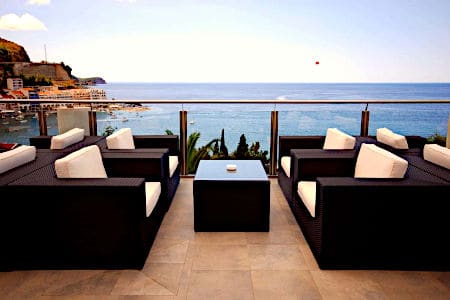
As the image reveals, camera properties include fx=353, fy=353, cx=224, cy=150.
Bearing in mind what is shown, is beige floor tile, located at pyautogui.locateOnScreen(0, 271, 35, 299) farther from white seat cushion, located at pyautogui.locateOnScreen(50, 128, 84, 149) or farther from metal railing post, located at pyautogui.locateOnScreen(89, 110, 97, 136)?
metal railing post, located at pyautogui.locateOnScreen(89, 110, 97, 136)

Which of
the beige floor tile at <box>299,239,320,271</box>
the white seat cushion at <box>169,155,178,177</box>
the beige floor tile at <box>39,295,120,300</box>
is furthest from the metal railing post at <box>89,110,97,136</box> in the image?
the beige floor tile at <box>299,239,320,271</box>


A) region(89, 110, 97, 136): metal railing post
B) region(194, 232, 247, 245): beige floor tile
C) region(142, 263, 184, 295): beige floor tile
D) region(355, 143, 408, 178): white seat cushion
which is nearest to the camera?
region(142, 263, 184, 295): beige floor tile

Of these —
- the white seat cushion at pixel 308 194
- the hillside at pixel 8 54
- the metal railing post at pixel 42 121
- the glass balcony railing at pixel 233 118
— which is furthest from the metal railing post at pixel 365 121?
the hillside at pixel 8 54

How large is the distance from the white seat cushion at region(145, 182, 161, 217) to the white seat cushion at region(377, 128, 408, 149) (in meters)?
2.50

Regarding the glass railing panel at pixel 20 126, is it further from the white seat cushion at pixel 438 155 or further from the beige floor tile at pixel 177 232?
the white seat cushion at pixel 438 155

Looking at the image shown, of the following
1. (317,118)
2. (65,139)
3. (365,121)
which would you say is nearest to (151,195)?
(65,139)

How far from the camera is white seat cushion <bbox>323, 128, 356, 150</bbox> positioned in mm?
3857

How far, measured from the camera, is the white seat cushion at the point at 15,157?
2.76 m

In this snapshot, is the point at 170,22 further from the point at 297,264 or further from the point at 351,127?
the point at 297,264

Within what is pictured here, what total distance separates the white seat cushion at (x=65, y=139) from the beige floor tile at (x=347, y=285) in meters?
2.70

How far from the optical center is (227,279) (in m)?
2.56

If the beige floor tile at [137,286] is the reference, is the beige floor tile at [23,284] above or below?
above

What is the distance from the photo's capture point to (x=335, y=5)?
1889 centimetres

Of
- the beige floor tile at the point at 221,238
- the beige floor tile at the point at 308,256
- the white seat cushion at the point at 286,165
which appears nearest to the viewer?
the beige floor tile at the point at 308,256
